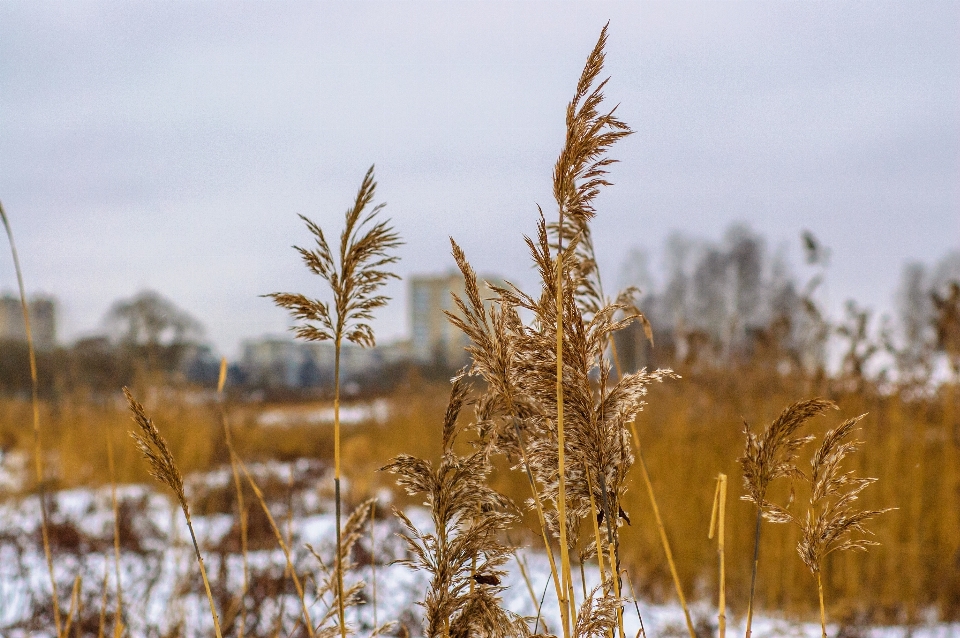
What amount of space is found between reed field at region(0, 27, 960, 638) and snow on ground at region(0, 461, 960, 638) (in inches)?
1.4

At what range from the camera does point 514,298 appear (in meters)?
0.95

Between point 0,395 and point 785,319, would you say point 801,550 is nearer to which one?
point 785,319

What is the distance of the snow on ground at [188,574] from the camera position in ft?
11.7

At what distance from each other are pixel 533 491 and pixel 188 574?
7.28 feet

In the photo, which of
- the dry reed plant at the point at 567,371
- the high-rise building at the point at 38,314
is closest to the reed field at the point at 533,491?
the dry reed plant at the point at 567,371

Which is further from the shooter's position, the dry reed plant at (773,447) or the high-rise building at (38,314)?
the high-rise building at (38,314)

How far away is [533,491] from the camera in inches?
36.9

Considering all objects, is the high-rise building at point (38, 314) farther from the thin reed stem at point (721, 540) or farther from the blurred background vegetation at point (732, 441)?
the thin reed stem at point (721, 540)

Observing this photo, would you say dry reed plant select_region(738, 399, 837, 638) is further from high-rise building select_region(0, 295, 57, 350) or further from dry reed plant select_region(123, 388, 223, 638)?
high-rise building select_region(0, 295, 57, 350)

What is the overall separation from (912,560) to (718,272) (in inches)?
1633

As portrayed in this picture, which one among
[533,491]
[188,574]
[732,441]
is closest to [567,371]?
[533,491]

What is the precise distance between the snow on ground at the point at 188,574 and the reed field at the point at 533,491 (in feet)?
0.12

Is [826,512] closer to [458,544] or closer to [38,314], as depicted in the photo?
[458,544]

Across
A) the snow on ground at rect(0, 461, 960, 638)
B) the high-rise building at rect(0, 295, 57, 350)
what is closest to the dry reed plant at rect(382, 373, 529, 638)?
the snow on ground at rect(0, 461, 960, 638)
